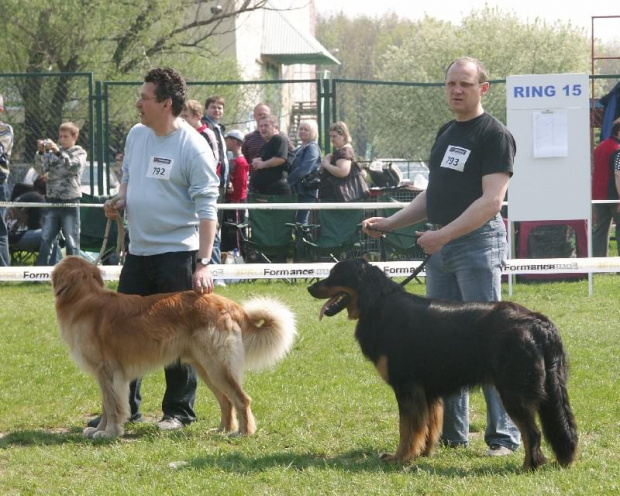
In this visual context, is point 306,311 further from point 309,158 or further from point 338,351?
point 309,158

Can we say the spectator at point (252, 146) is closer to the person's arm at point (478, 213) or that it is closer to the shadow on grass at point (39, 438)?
the shadow on grass at point (39, 438)

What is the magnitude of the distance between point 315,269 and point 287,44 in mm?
23090

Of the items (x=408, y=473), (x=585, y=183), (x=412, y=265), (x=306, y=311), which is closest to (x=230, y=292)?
(x=306, y=311)

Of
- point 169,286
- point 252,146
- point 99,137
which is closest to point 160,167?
point 169,286

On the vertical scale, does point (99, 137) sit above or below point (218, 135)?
above

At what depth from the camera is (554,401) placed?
457 centimetres

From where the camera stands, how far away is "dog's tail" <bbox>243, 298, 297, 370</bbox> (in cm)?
572

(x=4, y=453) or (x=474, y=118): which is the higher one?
(x=474, y=118)

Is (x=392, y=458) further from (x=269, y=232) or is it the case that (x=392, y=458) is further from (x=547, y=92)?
(x=269, y=232)

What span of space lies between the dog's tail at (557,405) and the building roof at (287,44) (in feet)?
90.7

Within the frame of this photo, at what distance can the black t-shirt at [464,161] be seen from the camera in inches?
191

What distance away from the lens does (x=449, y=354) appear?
4711 millimetres

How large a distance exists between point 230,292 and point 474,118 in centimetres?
611

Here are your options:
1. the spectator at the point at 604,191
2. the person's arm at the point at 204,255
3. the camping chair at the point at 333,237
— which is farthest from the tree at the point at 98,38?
the person's arm at the point at 204,255
